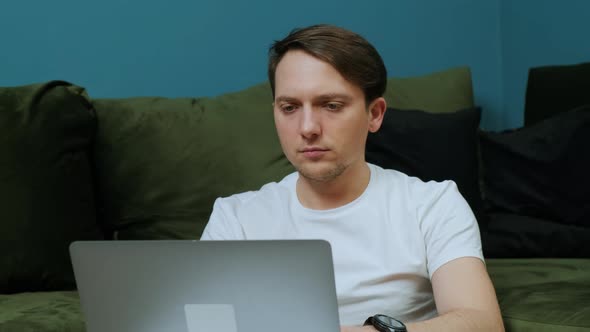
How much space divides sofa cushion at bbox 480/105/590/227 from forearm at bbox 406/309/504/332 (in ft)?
3.13

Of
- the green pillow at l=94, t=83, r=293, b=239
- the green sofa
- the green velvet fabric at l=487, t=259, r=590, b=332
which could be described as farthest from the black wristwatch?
the green pillow at l=94, t=83, r=293, b=239

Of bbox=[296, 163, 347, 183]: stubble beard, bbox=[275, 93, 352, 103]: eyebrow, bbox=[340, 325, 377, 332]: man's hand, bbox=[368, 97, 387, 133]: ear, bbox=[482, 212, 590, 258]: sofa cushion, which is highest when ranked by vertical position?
bbox=[275, 93, 352, 103]: eyebrow

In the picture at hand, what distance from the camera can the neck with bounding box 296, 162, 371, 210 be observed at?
4.92 ft

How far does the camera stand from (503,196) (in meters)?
2.29

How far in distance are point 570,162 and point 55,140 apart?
4.28 ft

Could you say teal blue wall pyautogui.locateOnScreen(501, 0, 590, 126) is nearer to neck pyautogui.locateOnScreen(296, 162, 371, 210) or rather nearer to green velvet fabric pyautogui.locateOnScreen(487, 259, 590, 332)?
green velvet fabric pyautogui.locateOnScreen(487, 259, 590, 332)

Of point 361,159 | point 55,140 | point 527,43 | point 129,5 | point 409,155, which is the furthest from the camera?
point 527,43

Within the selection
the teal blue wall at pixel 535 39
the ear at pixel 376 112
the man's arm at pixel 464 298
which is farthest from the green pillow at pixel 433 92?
the man's arm at pixel 464 298

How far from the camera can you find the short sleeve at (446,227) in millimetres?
1369

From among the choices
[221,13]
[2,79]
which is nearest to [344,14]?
[221,13]

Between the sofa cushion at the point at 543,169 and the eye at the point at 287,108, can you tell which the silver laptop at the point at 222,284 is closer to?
the eye at the point at 287,108

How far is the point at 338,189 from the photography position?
150 centimetres

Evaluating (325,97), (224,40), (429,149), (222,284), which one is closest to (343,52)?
(325,97)

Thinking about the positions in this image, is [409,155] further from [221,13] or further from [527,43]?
[527,43]
